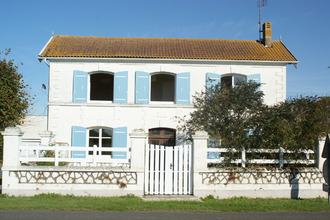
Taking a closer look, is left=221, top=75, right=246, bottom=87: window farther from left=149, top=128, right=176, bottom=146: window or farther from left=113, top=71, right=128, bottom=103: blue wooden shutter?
left=113, top=71, right=128, bottom=103: blue wooden shutter

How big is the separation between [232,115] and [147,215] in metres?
5.02

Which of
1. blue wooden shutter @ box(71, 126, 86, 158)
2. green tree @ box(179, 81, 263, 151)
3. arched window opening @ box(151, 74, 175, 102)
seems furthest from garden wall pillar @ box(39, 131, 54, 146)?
green tree @ box(179, 81, 263, 151)

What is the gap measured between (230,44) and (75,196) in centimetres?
1161

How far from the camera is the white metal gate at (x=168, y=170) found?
404 inches

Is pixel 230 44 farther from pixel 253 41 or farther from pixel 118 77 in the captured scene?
pixel 118 77

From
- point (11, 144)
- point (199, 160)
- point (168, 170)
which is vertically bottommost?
point (168, 170)

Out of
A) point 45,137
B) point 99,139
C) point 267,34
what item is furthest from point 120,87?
point 267,34

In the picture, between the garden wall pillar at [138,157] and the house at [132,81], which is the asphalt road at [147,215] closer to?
the garden wall pillar at [138,157]

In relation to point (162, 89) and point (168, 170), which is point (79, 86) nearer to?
point (162, 89)

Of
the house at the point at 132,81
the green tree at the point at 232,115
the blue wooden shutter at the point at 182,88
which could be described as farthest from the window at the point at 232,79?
the green tree at the point at 232,115

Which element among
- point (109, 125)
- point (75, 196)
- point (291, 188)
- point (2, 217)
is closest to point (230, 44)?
point (109, 125)

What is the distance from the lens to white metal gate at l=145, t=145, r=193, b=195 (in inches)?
404

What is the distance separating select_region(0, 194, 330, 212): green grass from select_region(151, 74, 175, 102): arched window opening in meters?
8.30

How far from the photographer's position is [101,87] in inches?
674
